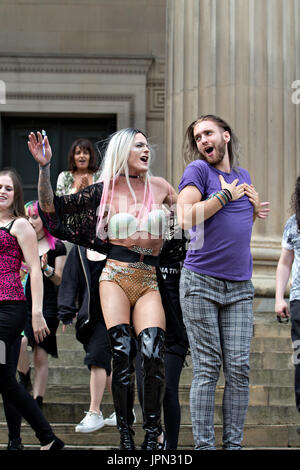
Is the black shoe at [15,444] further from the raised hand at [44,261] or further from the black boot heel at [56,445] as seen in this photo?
the raised hand at [44,261]

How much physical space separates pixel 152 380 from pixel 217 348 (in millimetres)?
430

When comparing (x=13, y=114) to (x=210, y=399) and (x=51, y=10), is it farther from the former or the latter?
(x=210, y=399)

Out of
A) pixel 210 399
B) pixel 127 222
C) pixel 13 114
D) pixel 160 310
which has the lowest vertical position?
pixel 210 399

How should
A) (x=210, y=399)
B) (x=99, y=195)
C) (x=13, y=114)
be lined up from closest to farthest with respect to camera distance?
1. (x=210, y=399)
2. (x=99, y=195)
3. (x=13, y=114)

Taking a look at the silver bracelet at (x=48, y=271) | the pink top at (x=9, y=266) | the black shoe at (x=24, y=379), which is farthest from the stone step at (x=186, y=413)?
the pink top at (x=9, y=266)

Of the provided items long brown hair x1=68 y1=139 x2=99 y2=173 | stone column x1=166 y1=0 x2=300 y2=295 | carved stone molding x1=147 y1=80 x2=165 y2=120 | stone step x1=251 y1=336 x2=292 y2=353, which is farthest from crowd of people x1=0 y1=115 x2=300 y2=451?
carved stone molding x1=147 y1=80 x2=165 y2=120

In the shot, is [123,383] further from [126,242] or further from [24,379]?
[24,379]

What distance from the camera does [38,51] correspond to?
1259 cm

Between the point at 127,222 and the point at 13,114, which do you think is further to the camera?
the point at 13,114

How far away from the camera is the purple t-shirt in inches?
189

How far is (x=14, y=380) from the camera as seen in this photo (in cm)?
515
